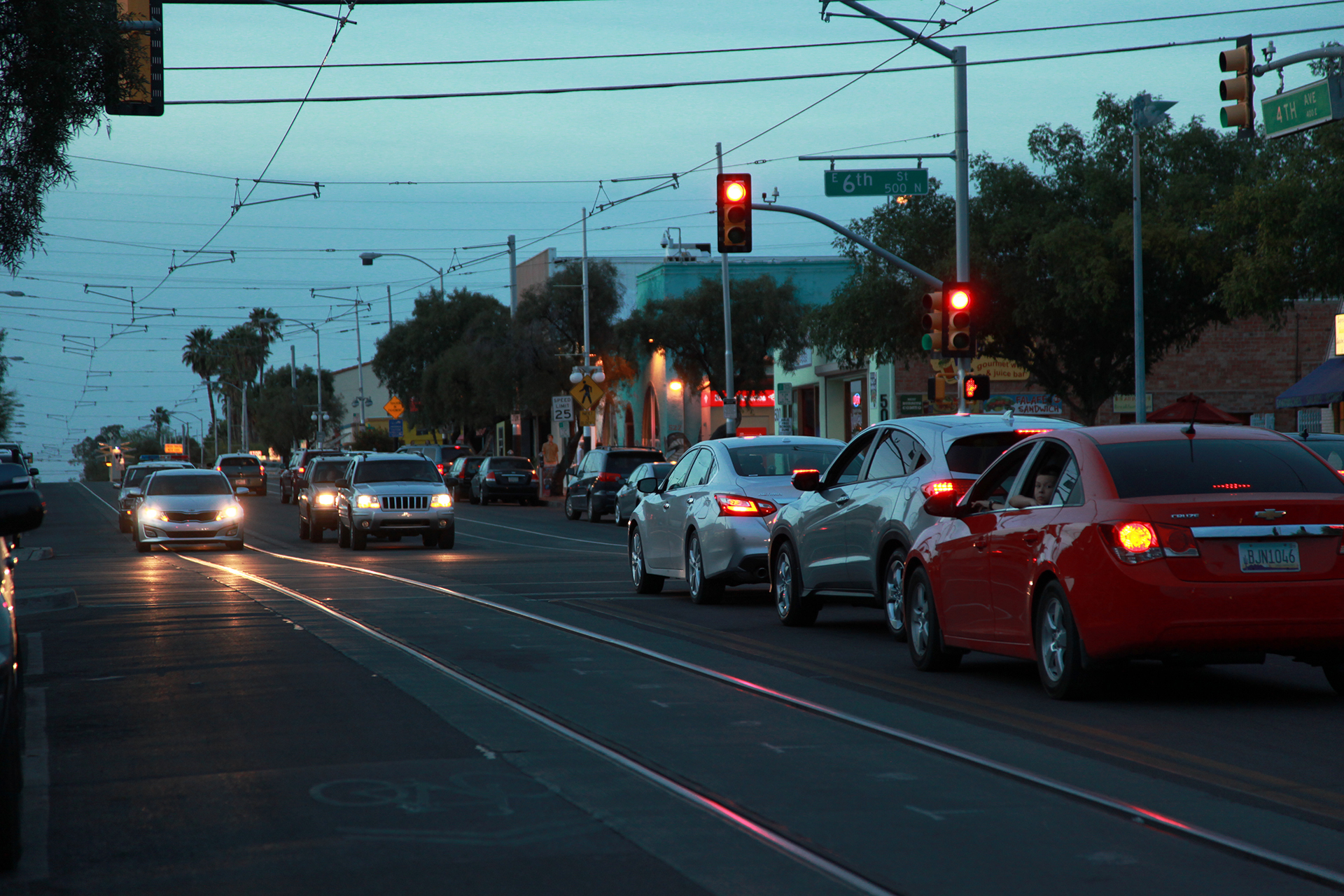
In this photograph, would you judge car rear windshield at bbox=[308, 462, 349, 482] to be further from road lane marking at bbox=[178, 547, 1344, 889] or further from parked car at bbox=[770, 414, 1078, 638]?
parked car at bbox=[770, 414, 1078, 638]

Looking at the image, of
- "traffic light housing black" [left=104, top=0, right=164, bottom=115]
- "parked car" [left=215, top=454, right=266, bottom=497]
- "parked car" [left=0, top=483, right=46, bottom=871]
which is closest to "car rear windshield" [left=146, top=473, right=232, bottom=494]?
"traffic light housing black" [left=104, top=0, right=164, bottom=115]

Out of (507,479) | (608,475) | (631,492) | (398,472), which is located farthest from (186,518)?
(507,479)

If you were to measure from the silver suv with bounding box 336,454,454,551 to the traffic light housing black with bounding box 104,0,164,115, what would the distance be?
10.5 meters

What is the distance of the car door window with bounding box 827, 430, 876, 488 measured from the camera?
13109 mm

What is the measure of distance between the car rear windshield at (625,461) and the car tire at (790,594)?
24.8m

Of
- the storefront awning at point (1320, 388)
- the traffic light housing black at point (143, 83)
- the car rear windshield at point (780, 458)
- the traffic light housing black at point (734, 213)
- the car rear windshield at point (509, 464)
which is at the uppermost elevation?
the traffic light housing black at point (143, 83)

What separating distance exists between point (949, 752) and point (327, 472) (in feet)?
91.3

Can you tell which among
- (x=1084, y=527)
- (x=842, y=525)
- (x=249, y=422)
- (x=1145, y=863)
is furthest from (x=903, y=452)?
(x=249, y=422)

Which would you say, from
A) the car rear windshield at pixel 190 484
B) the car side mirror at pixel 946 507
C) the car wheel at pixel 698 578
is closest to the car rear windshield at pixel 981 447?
the car side mirror at pixel 946 507

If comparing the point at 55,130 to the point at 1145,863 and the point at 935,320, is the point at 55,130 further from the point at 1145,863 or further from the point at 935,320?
the point at 1145,863

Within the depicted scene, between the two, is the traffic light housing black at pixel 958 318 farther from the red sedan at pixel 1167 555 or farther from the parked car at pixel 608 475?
the parked car at pixel 608 475

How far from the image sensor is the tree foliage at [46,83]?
1712 cm

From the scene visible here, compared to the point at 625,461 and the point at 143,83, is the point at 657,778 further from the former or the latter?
the point at 625,461

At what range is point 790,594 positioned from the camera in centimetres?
1368
